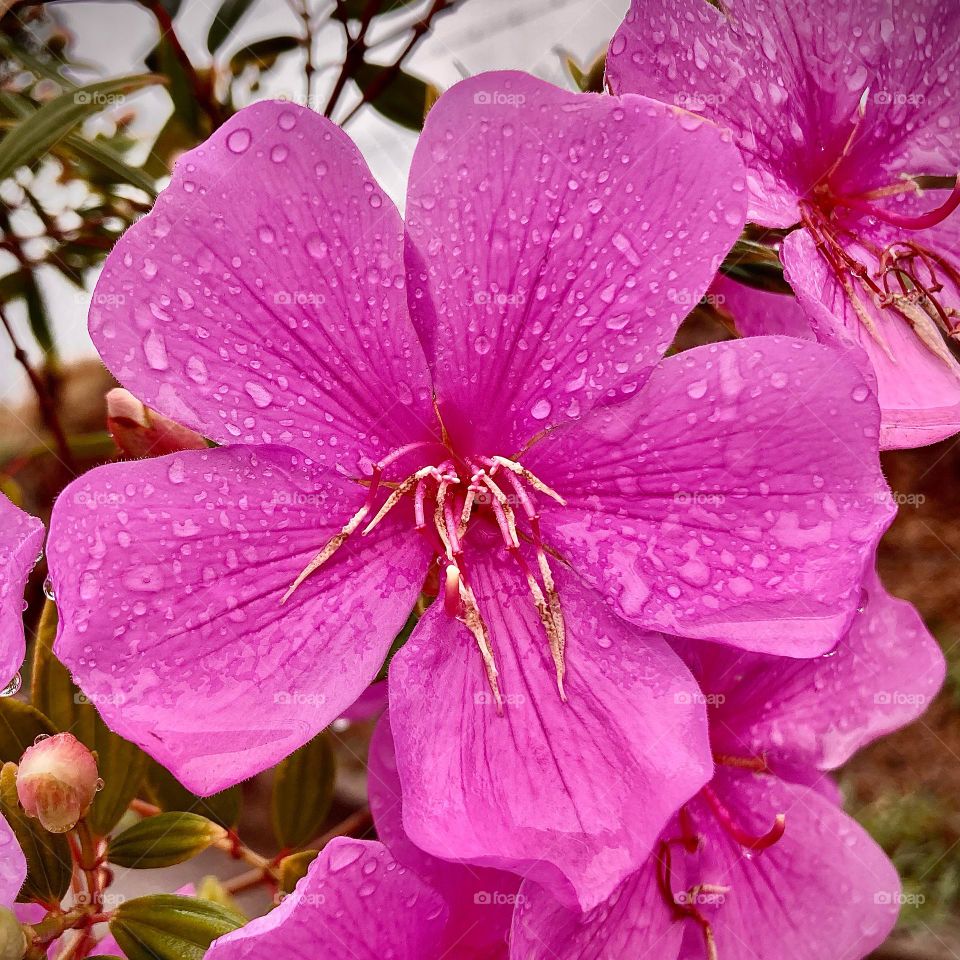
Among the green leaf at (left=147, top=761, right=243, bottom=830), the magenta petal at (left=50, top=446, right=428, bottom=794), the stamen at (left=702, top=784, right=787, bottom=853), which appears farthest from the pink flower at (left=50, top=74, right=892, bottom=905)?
the green leaf at (left=147, top=761, right=243, bottom=830)

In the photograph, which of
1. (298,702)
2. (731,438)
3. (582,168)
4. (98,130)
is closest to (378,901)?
(298,702)

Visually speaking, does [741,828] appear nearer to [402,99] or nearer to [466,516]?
[466,516]

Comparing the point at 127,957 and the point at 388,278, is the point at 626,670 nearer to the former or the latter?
the point at 388,278

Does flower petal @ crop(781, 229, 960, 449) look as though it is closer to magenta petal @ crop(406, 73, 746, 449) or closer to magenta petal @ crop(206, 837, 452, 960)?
magenta petal @ crop(406, 73, 746, 449)

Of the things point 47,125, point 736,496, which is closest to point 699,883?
point 736,496

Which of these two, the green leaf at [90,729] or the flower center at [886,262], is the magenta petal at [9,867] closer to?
the green leaf at [90,729]
